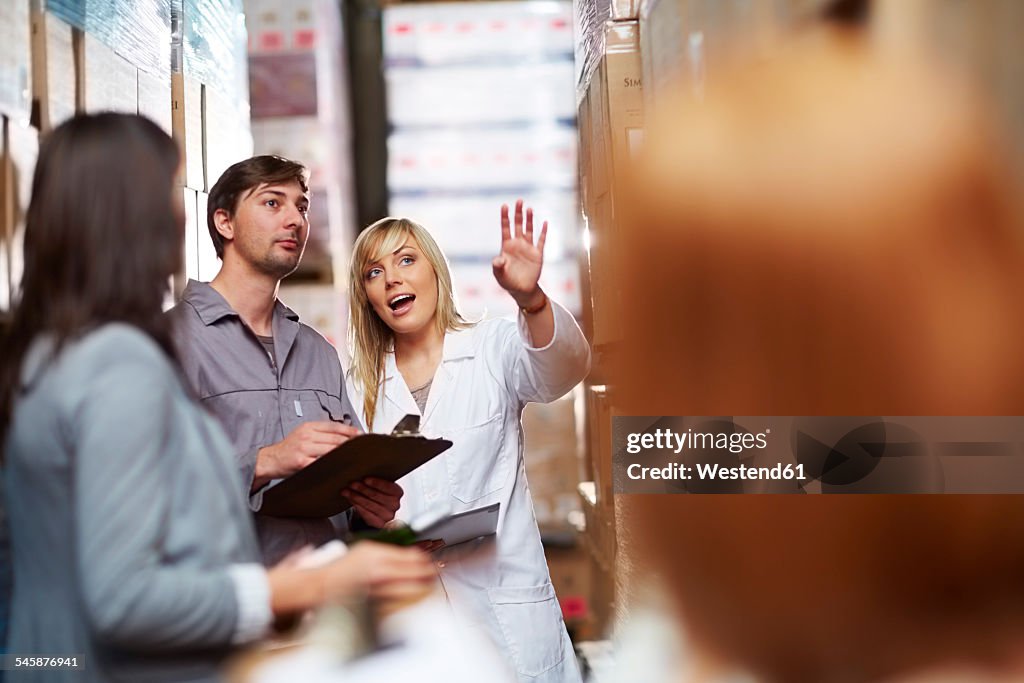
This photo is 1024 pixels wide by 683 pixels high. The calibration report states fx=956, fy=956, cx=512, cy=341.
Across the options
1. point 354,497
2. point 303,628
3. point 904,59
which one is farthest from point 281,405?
point 904,59

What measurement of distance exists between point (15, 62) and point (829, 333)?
6.35ft

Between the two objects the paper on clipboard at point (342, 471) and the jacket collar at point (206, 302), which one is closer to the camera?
the paper on clipboard at point (342, 471)

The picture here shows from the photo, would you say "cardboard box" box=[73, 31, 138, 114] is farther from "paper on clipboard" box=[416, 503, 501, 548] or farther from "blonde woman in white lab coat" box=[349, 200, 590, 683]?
"paper on clipboard" box=[416, 503, 501, 548]

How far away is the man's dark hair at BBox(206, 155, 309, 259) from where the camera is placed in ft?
6.86

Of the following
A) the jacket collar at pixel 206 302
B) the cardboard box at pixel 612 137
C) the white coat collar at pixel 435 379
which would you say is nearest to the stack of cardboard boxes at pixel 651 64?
the cardboard box at pixel 612 137

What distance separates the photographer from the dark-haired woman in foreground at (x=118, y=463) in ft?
3.39

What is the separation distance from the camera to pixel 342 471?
1.82m

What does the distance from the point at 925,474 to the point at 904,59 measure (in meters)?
1.03

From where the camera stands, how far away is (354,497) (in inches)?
78.0

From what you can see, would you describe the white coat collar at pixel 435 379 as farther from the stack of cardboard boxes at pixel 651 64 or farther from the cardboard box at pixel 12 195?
the cardboard box at pixel 12 195

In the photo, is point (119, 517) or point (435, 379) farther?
point (435, 379)

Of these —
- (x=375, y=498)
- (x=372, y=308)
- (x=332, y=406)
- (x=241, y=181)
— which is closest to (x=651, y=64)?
(x=372, y=308)

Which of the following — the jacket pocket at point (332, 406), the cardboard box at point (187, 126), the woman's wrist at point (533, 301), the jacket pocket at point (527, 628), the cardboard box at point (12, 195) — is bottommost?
the jacket pocket at point (527, 628)

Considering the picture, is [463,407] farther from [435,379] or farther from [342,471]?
[342,471]
